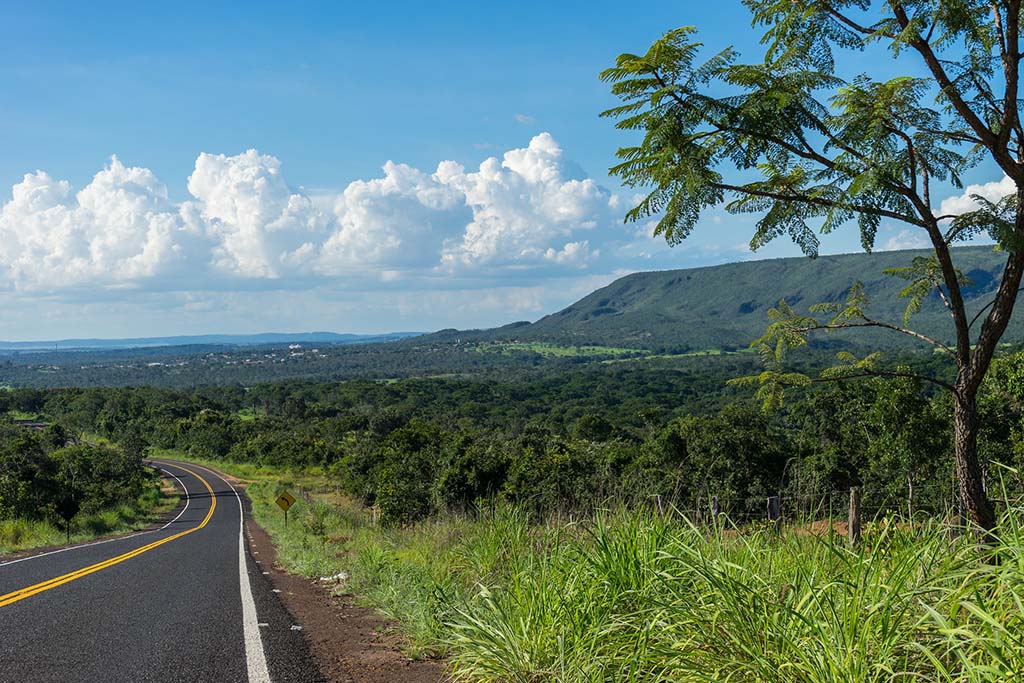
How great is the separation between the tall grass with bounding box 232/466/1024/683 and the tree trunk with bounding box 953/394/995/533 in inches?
87.1

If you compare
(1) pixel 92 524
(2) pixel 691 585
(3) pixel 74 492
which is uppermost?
(2) pixel 691 585

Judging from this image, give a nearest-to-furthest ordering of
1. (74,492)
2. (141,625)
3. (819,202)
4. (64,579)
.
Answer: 1. (819,202)
2. (141,625)
3. (64,579)
4. (74,492)

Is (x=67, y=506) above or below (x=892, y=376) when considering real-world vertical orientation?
below

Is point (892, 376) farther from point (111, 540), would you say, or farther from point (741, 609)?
point (111, 540)

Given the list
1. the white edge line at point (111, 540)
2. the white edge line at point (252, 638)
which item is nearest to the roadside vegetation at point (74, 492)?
the white edge line at point (111, 540)

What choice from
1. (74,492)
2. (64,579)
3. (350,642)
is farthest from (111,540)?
(74,492)

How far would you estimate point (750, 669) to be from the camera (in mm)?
3742

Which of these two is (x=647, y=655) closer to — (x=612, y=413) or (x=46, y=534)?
(x=46, y=534)

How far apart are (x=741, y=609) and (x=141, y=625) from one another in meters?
6.54

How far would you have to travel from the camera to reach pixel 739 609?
3928 mm

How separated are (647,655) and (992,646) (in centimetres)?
162

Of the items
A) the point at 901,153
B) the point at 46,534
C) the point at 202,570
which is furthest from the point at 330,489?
the point at 901,153

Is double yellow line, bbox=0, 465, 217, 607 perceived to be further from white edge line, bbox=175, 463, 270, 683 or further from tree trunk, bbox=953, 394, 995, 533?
tree trunk, bbox=953, 394, 995, 533

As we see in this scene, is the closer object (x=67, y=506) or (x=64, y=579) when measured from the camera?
(x=64, y=579)
